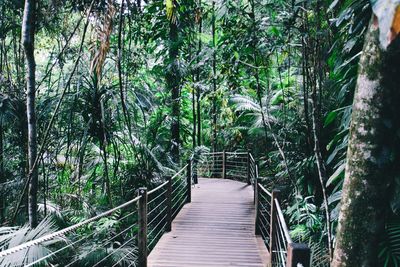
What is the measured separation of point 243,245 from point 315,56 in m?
2.66

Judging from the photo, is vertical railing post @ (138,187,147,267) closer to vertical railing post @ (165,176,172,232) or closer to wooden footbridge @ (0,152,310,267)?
wooden footbridge @ (0,152,310,267)

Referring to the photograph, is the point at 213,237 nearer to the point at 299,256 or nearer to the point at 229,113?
the point at 299,256

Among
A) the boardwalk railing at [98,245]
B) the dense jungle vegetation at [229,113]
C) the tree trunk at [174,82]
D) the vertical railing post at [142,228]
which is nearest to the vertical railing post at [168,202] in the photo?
the boardwalk railing at [98,245]

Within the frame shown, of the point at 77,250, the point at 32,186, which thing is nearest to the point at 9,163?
the point at 77,250

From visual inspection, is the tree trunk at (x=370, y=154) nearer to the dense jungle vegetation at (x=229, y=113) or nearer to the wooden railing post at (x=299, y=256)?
the dense jungle vegetation at (x=229, y=113)

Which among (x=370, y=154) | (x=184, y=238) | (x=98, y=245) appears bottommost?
(x=184, y=238)

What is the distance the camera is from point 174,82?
880cm

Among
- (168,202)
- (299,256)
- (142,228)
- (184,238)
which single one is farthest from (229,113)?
(299,256)

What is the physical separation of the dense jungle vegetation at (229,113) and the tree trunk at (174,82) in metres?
0.04

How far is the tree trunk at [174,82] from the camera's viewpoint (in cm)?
822

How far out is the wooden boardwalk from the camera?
14.3 feet

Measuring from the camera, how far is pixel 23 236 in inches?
115

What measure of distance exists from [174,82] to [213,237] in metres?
4.45

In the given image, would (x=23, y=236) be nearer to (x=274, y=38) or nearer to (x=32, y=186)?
(x=32, y=186)
